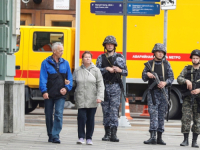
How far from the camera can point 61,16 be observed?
22484 millimetres

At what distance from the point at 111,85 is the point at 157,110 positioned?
868mm

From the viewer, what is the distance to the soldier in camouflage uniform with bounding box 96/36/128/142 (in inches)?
370

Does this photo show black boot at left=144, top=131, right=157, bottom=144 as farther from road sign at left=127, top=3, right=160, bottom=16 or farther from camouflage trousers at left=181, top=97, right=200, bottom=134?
road sign at left=127, top=3, right=160, bottom=16

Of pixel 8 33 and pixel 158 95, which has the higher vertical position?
pixel 8 33

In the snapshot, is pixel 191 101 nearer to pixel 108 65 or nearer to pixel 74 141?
pixel 108 65

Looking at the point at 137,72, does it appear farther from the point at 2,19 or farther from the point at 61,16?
the point at 61,16

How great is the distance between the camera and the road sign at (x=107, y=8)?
12344 millimetres

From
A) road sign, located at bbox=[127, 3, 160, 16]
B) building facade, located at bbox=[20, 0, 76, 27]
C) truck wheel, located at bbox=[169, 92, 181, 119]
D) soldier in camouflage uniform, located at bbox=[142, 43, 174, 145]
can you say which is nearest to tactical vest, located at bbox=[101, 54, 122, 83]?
soldier in camouflage uniform, located at bbox=[142, 43, 174, 145]

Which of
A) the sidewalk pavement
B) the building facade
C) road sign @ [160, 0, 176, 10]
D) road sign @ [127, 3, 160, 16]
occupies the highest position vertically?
the building facade

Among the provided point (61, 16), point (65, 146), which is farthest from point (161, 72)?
point (61, 16)

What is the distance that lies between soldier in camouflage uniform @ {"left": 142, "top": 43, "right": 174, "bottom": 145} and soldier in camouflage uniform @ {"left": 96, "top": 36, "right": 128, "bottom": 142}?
47cm

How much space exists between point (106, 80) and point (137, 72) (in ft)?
19.9

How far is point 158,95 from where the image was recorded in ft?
30.4

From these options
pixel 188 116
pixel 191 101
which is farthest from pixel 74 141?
pixel 191 101
